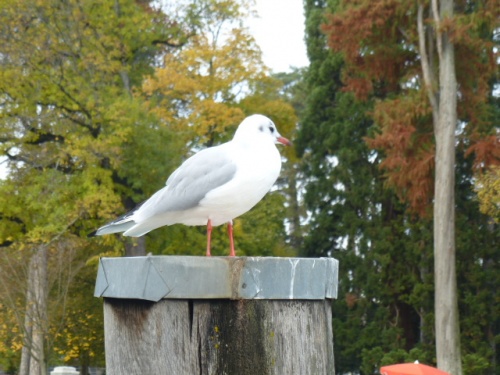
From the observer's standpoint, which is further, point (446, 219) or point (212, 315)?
point (446, 219)

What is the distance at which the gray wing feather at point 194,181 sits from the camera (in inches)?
138

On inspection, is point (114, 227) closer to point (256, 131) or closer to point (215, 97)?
point (256, 131)

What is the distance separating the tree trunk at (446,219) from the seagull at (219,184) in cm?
1623

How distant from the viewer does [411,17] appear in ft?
67.8

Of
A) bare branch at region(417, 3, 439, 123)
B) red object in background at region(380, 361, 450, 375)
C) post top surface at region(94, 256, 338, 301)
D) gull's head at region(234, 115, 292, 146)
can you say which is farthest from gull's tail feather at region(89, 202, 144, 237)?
bare branch at region(417, 3, 439, 123)

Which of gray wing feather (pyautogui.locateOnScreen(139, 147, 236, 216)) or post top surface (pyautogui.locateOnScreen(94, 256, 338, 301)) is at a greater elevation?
gray wing feather (pyautogui.locateOnScreen(139, 147, 236, 216))

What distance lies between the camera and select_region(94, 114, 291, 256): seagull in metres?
3.46

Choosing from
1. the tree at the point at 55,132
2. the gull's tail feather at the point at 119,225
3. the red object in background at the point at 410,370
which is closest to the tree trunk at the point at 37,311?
the tree at the point at 55,132

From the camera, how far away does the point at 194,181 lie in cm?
357

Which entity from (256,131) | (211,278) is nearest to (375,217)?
(256,131)

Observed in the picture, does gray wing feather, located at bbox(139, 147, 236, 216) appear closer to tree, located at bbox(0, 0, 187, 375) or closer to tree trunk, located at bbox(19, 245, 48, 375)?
tree, located at bbox(0, 0, 187, 375)

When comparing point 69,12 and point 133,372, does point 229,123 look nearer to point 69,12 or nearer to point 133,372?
point 69,12

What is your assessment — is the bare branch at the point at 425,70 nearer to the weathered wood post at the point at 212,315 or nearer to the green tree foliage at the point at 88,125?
the green tree foliage at the point at 88,125

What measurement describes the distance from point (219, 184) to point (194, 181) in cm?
12
